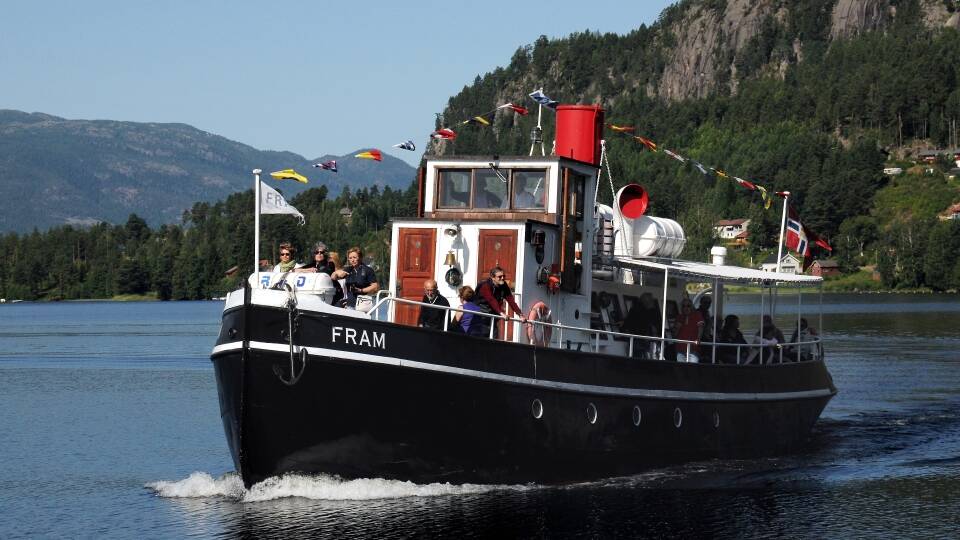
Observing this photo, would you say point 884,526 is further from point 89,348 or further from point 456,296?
point 89,348

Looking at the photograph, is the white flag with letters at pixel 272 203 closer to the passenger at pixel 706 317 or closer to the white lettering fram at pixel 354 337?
the white lettering fram at pixel 354 337

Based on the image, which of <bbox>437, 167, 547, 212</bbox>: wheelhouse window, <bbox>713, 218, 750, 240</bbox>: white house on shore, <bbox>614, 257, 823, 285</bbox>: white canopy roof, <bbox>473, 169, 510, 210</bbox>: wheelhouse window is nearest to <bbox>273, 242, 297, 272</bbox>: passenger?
<bbox>437, 167, 547, 212</bbox>: wheelhouse window

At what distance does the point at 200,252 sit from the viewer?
564 feet

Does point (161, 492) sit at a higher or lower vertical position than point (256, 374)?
lower

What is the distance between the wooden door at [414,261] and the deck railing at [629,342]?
37cm

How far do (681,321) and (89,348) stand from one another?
47469mm

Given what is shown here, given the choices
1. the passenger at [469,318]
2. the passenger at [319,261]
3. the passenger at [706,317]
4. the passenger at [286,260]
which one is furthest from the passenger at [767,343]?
the passenger at [286,260]

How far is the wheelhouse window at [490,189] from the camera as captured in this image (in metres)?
22.6

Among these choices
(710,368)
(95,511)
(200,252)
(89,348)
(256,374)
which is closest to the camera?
(256,374)

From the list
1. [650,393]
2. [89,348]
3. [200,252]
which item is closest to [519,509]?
[650,393]

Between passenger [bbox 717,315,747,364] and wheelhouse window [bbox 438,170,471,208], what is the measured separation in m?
5.96

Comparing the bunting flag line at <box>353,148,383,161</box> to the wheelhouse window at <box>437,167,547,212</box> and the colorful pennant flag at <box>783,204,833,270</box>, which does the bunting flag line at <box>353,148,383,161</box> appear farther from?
the colorful pennant flag at <box>783,204,833,270</box>

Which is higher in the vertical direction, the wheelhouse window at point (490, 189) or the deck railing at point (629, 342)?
the wheelhouse window at point (490, 189)

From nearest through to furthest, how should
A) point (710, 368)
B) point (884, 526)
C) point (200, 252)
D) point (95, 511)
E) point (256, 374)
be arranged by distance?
point (256, 374) < point (884, 526) < point (95, 511) < point (710, 368) < point (200, 252)
